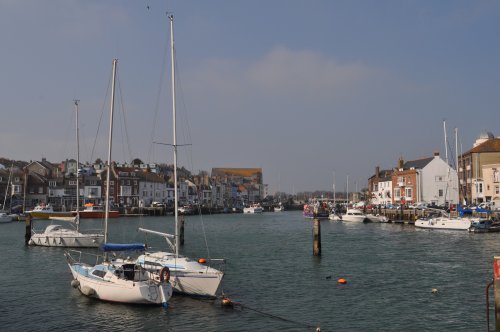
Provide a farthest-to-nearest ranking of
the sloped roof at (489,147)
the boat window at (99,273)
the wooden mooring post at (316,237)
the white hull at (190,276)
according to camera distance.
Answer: the sloped roof at (489,147)
the wooden mooring post at (316,237)
the boat window at (99,273)
the white hull at (190,276)

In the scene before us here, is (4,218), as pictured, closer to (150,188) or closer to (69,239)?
(150,188)

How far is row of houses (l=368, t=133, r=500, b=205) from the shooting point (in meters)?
99.8

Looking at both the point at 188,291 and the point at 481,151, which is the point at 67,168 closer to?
the point at 481,151

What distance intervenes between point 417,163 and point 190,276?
4040 inches

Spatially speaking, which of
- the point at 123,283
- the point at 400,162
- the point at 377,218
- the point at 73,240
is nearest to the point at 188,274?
the point at 123,283

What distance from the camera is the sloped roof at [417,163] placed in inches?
4611

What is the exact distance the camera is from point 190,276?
29578 millimetres

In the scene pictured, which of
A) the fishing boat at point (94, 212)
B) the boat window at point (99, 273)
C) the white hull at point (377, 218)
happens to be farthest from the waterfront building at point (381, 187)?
the boat window at point (99, 273)

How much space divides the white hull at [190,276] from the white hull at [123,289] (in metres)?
1.91

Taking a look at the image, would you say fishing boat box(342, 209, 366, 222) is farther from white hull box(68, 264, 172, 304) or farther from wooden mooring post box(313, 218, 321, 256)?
white hull box(68, 264, 172, 304)

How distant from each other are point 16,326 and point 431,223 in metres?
69.6

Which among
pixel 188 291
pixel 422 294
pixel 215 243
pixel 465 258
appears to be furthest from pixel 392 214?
pixel 188 291

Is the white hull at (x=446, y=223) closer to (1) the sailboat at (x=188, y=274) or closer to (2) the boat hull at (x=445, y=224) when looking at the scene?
(2) the boat hull at (x=445, y=224)

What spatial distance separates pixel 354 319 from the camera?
26.0m
